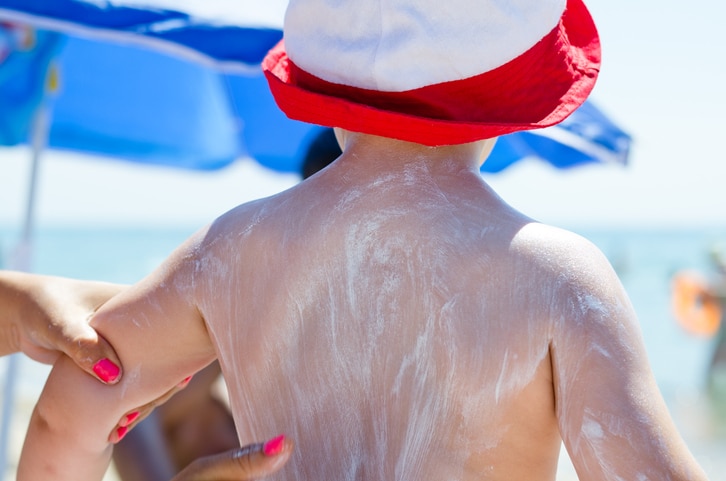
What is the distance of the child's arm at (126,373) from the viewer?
1.22m

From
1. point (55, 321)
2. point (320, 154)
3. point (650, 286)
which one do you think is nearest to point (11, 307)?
point (55, 321)

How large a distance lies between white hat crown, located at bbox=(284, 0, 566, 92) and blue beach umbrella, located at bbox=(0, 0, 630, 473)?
179cm

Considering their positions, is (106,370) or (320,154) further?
(320,154)

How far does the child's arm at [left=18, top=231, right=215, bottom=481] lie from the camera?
4.01ft

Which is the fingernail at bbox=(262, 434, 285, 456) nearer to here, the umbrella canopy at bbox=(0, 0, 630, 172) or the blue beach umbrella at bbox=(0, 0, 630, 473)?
the blue beach umbrella at bbox=(0, 0, 630, 473)

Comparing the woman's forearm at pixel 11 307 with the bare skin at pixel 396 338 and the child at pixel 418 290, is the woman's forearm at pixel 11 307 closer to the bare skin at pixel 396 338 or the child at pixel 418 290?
the bare skin at pixel 396 338

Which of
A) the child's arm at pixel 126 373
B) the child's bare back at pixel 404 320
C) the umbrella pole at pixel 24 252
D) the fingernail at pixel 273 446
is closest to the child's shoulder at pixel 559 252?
the child's bare back at pixel 404 320

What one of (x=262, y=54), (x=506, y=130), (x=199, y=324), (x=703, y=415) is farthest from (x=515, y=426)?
(x=703, y=415)

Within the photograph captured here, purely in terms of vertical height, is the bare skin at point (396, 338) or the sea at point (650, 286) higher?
the bare skin at point (396, 338)

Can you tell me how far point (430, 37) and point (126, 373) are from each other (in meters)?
0.68

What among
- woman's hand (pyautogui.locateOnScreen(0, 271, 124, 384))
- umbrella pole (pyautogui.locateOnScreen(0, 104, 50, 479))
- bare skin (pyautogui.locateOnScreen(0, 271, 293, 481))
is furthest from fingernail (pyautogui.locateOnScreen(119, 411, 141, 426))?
umbrella pole (pyautogui.locateOnScreen(0, 104, 50, 479))

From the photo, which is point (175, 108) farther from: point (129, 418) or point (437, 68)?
point (437, 68)

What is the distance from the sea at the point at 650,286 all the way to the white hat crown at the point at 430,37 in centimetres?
298

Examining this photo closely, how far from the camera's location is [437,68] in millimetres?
1055
